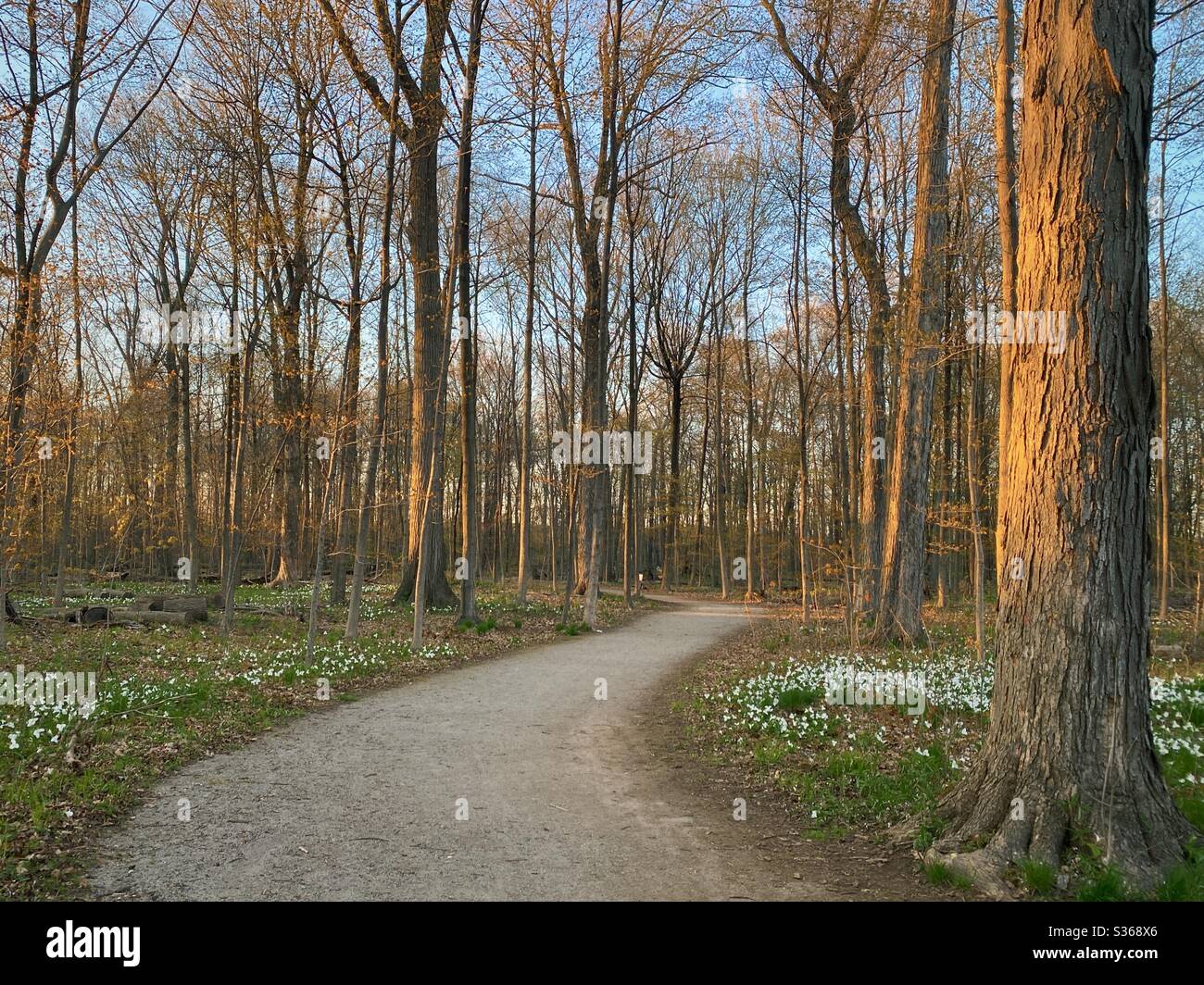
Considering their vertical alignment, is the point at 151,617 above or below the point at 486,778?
above

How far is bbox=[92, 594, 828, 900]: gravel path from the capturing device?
165 inches

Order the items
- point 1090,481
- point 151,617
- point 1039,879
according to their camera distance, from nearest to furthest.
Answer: point 1039,879, point 1090,481, point 151,617

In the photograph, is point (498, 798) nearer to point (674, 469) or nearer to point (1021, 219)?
point (1021, 219)

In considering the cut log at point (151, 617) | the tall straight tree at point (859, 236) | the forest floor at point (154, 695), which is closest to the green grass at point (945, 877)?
the forest floor at point (154, 695)

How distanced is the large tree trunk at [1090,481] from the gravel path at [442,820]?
155cm

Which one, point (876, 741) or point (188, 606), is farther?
point (188, 606)

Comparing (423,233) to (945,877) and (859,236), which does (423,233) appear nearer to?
(859,236)

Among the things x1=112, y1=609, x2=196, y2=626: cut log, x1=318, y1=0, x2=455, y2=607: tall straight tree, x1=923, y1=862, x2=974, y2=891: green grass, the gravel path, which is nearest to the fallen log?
x1=112, y1=609, x2=196, y2=626: cut log

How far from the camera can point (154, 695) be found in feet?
26.4

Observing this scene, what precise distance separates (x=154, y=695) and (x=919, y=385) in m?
12.0

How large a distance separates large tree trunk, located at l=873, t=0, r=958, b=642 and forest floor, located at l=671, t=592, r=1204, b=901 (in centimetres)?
97

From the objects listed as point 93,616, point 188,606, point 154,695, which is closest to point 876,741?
point 154,695

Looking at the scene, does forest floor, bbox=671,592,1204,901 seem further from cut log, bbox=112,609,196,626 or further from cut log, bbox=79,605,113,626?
cut log, bbox=79,605,113,626
